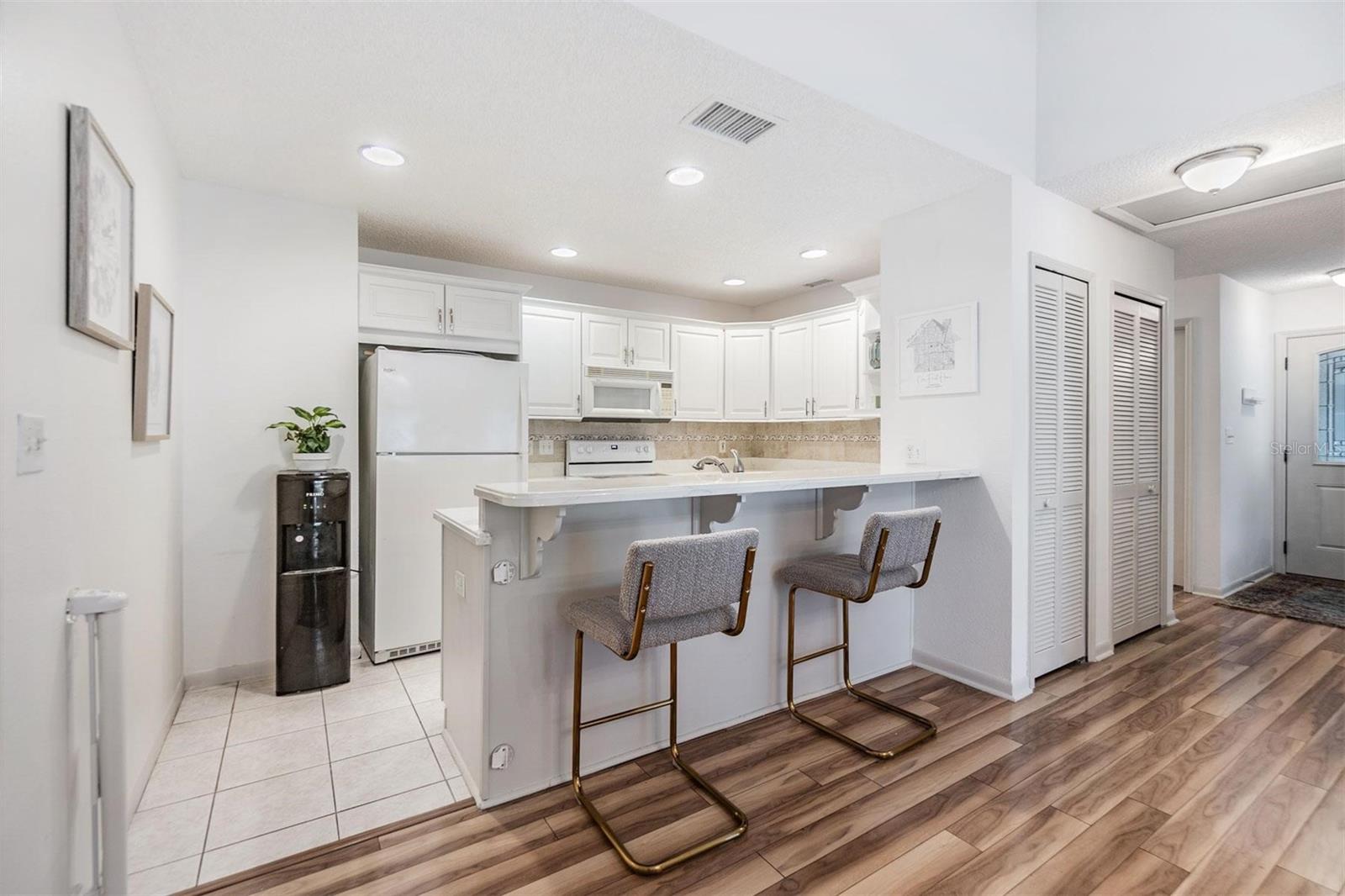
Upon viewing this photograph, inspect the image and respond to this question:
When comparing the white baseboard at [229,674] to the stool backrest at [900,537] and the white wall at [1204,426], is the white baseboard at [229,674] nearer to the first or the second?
the stool backrest at [900,537]

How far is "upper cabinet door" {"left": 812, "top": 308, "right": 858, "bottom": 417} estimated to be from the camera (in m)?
4.42

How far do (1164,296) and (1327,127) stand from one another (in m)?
1.53

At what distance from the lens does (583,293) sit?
4910 millimetres

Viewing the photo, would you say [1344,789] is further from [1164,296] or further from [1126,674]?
[1164,296]

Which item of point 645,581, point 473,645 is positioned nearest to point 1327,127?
point 645,581

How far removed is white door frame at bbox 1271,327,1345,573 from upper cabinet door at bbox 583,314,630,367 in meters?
5.52

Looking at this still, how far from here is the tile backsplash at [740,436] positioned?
4.75 metres

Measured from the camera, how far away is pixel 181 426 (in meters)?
2.96

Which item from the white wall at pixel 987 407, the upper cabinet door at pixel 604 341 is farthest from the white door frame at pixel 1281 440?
the upper cabinet door at pixel 604 341

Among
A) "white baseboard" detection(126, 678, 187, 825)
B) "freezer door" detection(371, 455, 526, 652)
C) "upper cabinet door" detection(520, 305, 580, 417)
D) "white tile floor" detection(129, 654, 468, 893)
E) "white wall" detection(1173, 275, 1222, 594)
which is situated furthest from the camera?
"white wall" detection(1173, 275, 1222, 594)

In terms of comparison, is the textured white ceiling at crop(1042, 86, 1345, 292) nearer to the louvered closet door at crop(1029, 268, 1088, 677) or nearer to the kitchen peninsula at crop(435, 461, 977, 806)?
the louvered closet door at crop(1029, 268, 1088, 677)

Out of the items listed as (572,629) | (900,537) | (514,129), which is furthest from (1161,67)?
(572,629)

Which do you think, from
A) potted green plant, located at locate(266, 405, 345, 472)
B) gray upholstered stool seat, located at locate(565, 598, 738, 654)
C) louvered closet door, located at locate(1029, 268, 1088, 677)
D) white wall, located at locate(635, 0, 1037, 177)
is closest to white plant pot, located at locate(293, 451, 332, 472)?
potted green plant, located at locate(266, 405, 345, 472)

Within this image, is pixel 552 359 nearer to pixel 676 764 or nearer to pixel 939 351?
pixel 939 351
